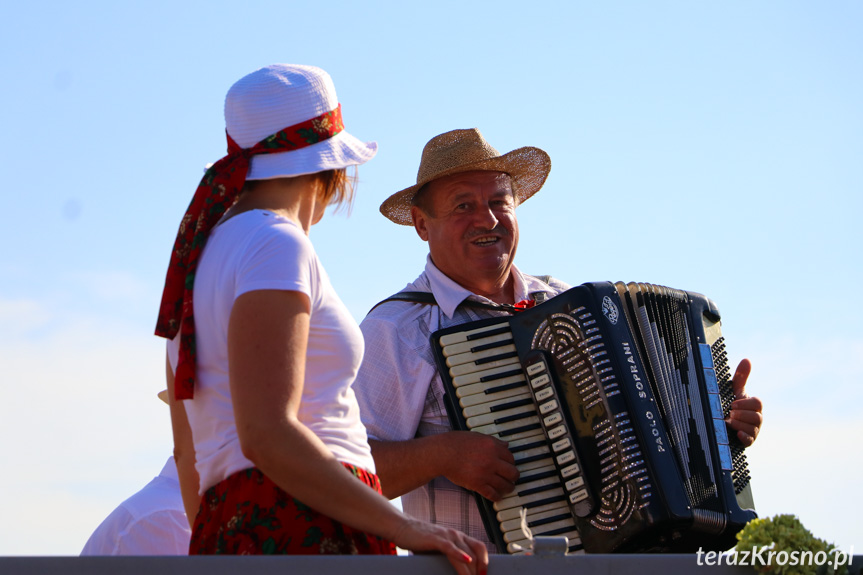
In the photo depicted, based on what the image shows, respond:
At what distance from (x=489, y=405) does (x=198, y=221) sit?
160 cm

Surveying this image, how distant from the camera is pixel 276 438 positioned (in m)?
1.79

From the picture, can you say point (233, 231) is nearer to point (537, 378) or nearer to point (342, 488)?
point (342, 488)

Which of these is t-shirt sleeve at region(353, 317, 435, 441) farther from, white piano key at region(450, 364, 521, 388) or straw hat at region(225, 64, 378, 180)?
straw hat at region(225, 64, 378, 180)

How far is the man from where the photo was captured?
134 inches

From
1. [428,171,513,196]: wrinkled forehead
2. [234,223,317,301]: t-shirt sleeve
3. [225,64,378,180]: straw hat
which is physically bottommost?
[234,223,317,301]: t-shirt sleeve

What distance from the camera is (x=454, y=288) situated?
394cm

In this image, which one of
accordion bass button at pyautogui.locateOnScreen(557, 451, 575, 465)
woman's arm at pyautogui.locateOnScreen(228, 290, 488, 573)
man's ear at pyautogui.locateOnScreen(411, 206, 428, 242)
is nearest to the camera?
woman's arm at pyautogui.locateOnScreen(228, 290, 488, 573)

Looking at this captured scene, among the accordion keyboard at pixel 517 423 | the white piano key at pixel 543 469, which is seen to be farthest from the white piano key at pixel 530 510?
the white piano key at pixel 543 469

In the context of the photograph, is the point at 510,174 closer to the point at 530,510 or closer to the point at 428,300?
the point at 428,300

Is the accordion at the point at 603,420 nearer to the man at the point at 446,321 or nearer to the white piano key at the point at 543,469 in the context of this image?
the white piano key at the point at 543,469

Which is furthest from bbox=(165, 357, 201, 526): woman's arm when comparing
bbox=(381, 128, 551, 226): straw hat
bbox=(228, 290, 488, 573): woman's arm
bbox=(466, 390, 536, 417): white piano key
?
bbox=(381, 128, 551, 226): straw hat

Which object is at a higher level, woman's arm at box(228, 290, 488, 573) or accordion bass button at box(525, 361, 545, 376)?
accordion bass button at box(525, 361, 545, 376)

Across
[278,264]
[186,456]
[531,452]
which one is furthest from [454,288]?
[278,264]

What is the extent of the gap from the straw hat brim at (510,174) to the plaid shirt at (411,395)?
27.2 inches
